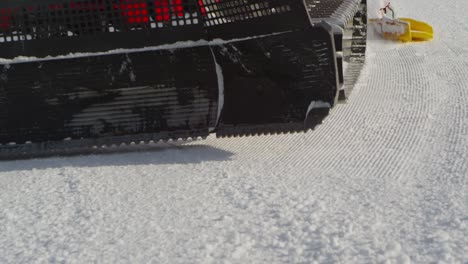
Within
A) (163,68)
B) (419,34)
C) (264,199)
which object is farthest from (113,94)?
(419,34)

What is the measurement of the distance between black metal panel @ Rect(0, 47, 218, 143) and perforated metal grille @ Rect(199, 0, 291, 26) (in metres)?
0.15

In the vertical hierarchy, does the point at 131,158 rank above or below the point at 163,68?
below

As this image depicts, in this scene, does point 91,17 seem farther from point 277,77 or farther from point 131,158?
point 277,77

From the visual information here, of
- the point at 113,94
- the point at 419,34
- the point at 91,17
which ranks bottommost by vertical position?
the point at 419,34

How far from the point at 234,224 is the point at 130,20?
1270mm

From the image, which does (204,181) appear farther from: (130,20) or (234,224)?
(130,20)

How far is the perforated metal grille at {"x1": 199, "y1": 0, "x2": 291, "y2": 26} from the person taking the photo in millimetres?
2844

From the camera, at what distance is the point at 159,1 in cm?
289

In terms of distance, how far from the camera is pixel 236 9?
2.88 m

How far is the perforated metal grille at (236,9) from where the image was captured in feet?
9.33

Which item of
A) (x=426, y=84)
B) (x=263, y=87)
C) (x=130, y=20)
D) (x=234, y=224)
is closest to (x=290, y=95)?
(x=263, y=87)

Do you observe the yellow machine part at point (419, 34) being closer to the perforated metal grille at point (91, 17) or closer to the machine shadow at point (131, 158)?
the machine shadow at point (131, 158)

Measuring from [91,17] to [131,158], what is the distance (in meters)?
0.67

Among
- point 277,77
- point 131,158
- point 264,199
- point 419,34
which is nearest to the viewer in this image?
point 264,199
